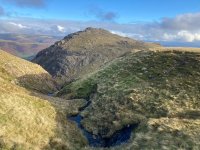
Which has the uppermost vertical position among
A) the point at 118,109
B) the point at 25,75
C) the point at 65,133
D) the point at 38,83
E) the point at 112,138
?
the point at 25,75

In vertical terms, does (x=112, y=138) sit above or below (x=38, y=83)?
below

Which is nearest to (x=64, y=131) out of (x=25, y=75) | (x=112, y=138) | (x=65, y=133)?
(x=65, y=133)

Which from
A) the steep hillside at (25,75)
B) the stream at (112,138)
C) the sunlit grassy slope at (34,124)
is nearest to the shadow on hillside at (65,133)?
the sunlit grassy slope at (34,124)

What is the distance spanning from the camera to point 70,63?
7303 inches

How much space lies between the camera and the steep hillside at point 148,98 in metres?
35.3

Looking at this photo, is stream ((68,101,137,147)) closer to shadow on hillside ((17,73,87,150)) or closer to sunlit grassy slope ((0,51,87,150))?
shadow on hillside ((17,73,87,150))

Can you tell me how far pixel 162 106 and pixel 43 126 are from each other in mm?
15310

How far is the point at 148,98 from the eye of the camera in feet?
149

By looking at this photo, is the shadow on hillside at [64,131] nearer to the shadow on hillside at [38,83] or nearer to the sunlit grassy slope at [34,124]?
the sunlit grassy slope at [34,124]

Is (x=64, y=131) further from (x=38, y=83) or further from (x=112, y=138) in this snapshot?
(x=38, y=83)

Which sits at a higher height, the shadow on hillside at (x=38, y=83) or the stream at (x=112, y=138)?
the shadow on hillside at (x=38, y=83)

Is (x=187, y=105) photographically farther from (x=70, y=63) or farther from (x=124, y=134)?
(x=70, y=63)

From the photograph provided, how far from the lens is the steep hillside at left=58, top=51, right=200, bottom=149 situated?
116 feet

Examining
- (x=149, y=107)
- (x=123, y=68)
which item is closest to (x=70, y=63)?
(x=123, y=68)
